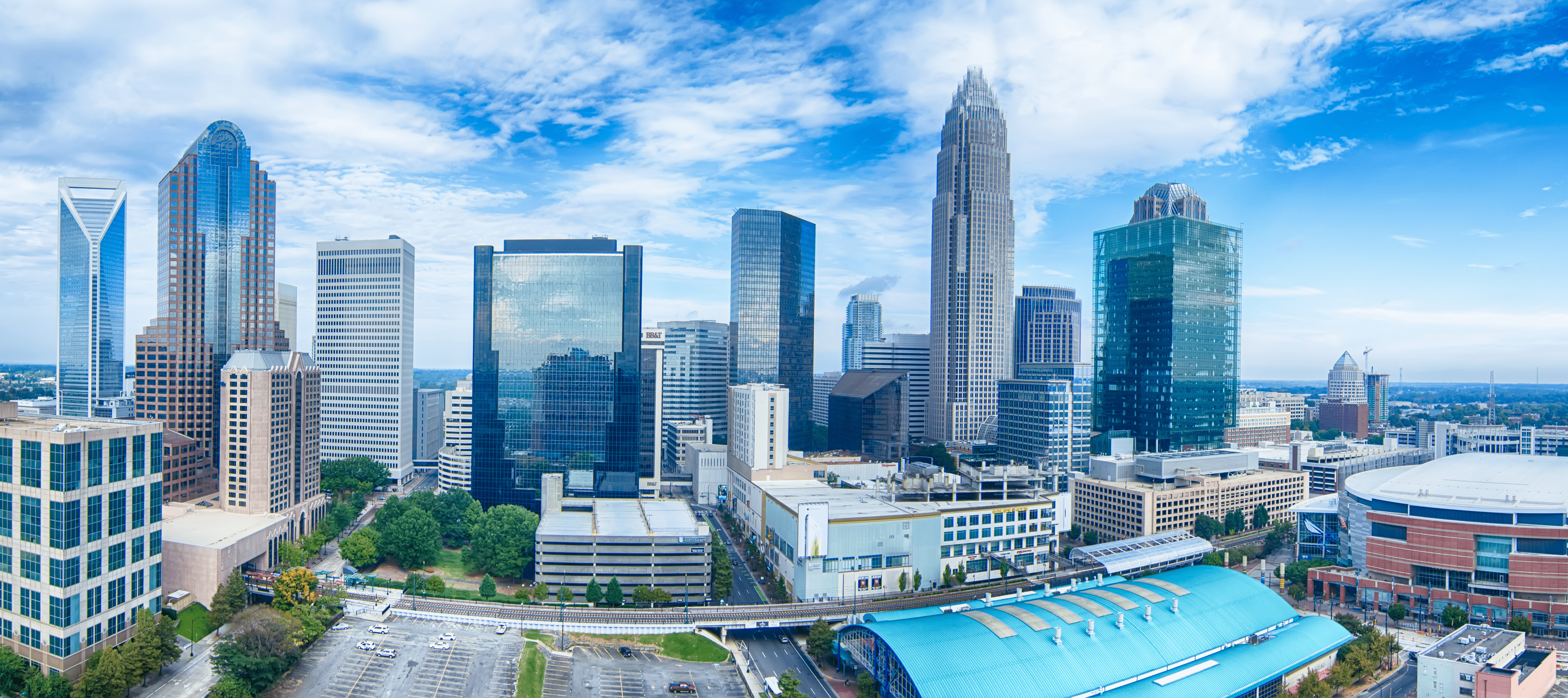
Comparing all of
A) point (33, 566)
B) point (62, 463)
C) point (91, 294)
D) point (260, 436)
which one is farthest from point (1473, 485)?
point (91, 294)

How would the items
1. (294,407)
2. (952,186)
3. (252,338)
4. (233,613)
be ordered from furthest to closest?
(952,186), (252,338), (294,407), (233,613)

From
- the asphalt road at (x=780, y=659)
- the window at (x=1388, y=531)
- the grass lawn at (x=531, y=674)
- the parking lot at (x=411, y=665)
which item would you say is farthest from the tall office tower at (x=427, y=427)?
the window at (x=1388, y=531)

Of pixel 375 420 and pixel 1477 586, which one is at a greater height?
pixel 375 420

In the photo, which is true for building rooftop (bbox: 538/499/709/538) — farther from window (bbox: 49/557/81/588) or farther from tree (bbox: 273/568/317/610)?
window (bbox: 49/557/81/588)

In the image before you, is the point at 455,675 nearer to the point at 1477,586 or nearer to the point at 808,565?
the point at 808,565

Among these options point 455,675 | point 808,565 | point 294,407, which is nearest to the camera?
point 455,675

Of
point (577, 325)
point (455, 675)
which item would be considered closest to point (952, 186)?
Result: point (577, 325)
